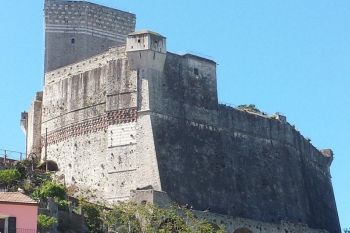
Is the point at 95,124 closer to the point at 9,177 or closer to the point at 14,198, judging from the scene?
the point at 9,177

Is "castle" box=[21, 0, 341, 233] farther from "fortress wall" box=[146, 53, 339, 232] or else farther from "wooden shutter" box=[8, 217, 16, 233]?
"wooden shutter" box=[8, 217, 16, 233]

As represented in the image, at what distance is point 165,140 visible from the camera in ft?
141

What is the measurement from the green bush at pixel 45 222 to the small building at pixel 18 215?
260cm

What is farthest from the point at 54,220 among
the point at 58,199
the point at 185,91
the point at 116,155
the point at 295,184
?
the point at 295,184

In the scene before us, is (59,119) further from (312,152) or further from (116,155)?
(312,152)

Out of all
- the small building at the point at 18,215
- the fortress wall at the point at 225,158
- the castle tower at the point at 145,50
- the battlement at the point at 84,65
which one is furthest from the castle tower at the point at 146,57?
the small building at the point at 18,215

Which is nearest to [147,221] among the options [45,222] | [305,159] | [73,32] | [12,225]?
[45,222]

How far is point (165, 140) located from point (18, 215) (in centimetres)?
1407

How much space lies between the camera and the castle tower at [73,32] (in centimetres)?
4988

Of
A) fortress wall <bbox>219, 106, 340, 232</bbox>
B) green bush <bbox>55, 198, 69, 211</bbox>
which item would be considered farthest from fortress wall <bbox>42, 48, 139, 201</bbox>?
fortress wall <bbox>219, 106, 340, 232</bbox>

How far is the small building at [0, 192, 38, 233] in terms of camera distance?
28938 millimetres

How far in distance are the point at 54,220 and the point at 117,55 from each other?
12.5m

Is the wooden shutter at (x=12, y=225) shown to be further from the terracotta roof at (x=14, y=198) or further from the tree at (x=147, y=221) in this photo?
the tree at (x=147, y=221)

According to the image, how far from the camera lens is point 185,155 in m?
43.4
